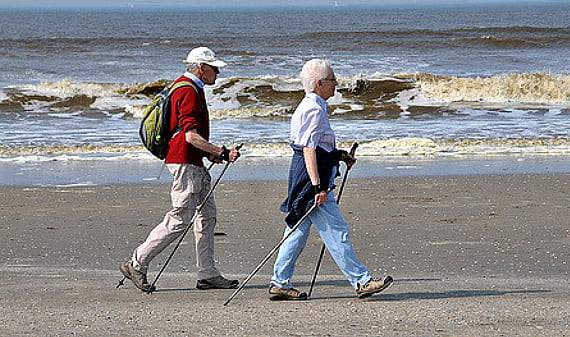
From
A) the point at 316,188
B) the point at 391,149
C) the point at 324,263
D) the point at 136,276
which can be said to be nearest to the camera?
the point at 316,188

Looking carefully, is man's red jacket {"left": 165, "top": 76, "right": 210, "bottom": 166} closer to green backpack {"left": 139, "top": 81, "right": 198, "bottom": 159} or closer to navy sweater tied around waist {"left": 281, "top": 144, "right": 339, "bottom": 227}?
green backpack {"left": 139, "top": 81, "right": 198, "bottom": 159}

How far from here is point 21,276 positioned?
7.37 metres

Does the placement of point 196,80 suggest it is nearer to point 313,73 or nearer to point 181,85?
point 181,85

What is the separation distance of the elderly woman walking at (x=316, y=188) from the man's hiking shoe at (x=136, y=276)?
0.86 m

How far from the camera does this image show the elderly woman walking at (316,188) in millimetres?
6293

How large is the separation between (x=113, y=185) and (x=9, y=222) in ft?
7.66

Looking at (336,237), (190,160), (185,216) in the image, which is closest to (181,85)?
(190,160)

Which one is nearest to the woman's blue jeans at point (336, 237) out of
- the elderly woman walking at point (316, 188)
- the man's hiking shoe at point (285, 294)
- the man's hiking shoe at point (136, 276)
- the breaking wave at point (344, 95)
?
the elderly woman walking at point (316, 188)

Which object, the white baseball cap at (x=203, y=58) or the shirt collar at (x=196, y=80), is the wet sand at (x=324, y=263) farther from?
the white baseball cap at (x=203, y=58)

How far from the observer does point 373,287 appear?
21.0ft

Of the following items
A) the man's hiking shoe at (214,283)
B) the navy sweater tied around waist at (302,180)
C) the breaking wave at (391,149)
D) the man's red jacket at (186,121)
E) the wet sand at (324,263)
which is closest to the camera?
the wet sand at (324,263)

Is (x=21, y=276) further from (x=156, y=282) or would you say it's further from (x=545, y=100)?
(x=545, y=100)

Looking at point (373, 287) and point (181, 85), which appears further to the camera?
point (181, 85)

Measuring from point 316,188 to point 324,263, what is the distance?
1.69 m
